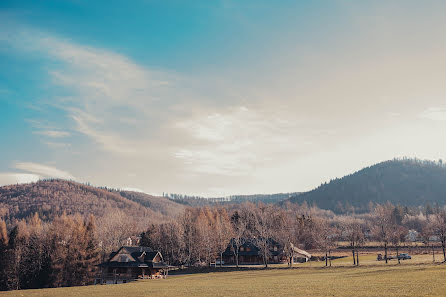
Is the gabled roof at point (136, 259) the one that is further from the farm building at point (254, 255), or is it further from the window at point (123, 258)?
the farm building at point (254, 255)

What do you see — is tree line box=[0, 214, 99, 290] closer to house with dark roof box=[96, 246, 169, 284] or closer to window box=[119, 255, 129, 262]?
house with dark roof box=[96, 246, 169, 284]

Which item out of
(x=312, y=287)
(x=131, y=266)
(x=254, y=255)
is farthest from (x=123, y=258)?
(x=312, y=287)

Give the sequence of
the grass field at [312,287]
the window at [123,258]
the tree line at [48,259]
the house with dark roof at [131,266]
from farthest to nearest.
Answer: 1. the window at [123,258]
2. the tree line at [48,259]
3. the house with dark roof at [131,266]
4. the grass field at [312,287]

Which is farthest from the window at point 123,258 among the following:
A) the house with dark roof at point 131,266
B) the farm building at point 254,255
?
the farm building at point 254,255

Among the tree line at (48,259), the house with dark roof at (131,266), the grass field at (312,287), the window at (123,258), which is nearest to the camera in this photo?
the grass field at (312,287)

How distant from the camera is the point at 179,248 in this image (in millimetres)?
104750

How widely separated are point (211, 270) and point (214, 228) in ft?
96.4

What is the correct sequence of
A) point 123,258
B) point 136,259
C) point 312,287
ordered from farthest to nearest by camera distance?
point 136,259
point 123,258
point 312,287

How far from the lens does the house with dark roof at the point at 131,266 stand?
8231cm

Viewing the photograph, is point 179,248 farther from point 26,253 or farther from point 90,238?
point 26,253

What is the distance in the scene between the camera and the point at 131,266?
81.4 m

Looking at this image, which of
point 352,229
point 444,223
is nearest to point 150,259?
point 352,229

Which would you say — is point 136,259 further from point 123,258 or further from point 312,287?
point 312,287

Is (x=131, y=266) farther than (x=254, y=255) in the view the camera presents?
No
